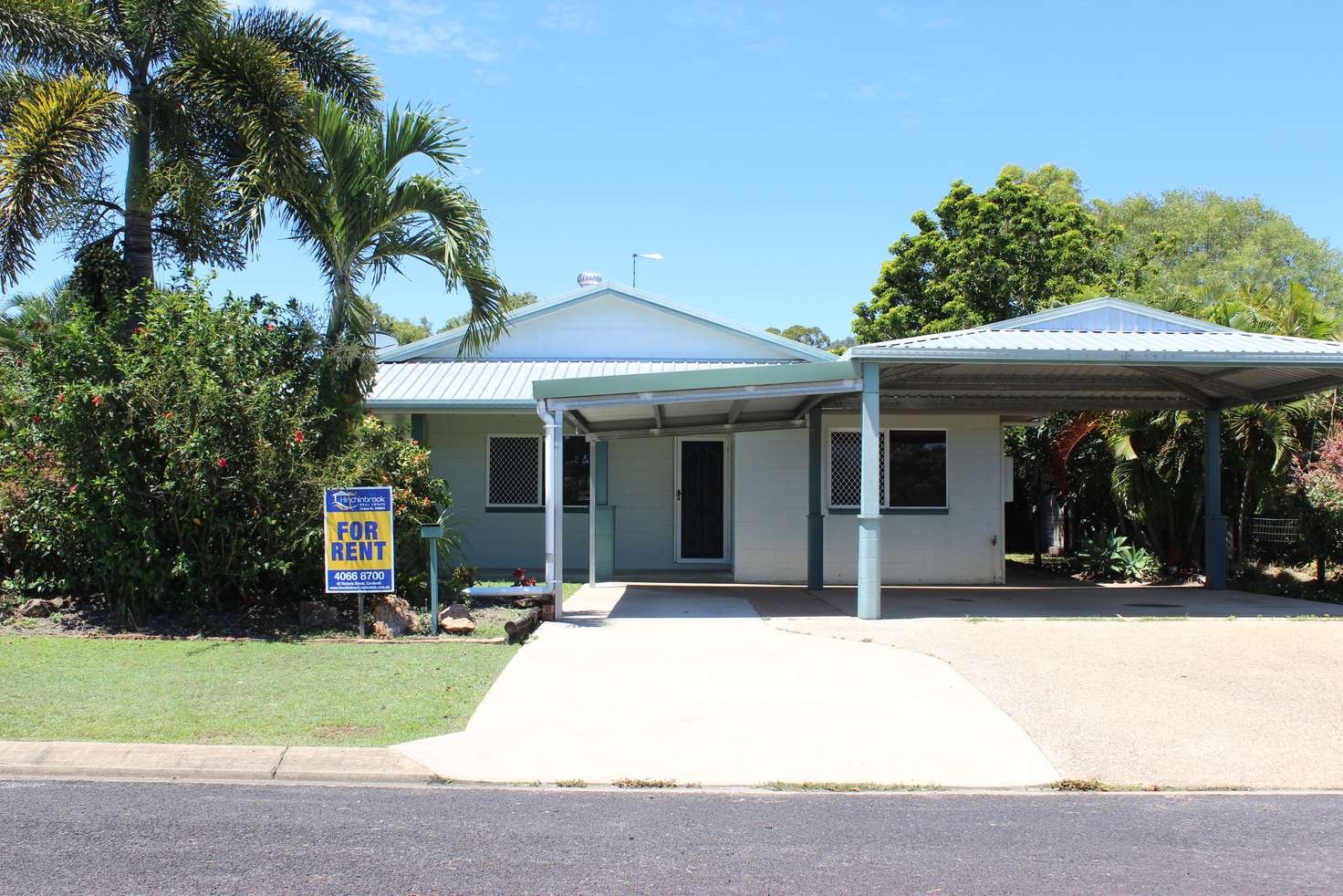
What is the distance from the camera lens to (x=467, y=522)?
1753 cm

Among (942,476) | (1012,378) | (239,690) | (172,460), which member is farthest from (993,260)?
(239,690)

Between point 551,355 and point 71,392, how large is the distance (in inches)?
344

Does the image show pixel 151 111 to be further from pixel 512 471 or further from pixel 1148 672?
pixel 1148 672

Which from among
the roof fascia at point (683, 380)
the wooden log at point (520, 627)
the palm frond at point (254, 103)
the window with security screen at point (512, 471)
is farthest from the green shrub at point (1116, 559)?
the palm frond at point (254, 103)

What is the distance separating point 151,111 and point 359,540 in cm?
651

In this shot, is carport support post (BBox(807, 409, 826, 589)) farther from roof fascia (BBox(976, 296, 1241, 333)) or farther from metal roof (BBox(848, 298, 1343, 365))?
roof fascia (BBox(976, 296, 1241, 333))

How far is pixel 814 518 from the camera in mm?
15039

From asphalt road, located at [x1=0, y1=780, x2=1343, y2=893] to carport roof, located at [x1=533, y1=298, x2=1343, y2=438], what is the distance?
6104 mm

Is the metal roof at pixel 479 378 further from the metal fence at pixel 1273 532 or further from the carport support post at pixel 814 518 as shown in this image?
the metal fence at pixel 1273 532

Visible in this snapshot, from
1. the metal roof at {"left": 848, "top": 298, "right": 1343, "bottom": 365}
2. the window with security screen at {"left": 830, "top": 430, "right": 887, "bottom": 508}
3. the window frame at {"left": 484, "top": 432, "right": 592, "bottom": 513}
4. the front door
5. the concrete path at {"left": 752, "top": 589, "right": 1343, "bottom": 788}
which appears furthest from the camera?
the front door

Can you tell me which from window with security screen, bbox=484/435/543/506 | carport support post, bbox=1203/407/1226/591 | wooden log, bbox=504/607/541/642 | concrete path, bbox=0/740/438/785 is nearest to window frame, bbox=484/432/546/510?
window with security screen, bbox=484/435/543/506

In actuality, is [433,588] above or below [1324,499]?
below

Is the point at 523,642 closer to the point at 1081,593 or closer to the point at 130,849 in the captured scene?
the point at 130,849

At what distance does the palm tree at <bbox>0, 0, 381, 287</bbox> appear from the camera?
11320 millimetres
